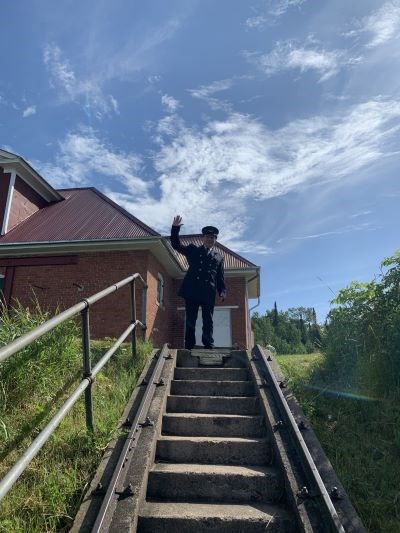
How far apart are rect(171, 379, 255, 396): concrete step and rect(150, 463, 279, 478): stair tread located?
1.27 m

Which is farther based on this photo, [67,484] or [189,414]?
[189,414]

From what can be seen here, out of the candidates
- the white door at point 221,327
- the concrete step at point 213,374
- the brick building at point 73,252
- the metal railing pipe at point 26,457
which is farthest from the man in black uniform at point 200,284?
the white door at point 221,327

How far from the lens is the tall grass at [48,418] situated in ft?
8.54

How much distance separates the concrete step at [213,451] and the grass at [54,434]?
0.53m

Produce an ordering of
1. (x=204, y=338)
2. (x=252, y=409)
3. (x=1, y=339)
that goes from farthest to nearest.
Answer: (x=204, y=338) < (x=252, y=409) < (x=1, y=339)

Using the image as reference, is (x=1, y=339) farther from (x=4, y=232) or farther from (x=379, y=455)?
(x=4, y=232)

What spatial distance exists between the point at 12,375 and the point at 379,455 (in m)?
3.28

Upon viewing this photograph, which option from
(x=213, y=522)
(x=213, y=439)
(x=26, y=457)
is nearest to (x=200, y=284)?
(x=213, y=439)

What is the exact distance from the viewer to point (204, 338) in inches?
262

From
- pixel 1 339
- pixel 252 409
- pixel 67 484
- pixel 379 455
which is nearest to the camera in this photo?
pixel 67 484

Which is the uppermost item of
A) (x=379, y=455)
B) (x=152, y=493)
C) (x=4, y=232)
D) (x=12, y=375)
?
(x=4, y=232)

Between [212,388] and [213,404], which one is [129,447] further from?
[212,388]

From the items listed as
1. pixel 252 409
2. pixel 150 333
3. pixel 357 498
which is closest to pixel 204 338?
pixel 252 409

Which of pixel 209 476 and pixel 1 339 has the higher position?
pixel 1 339
